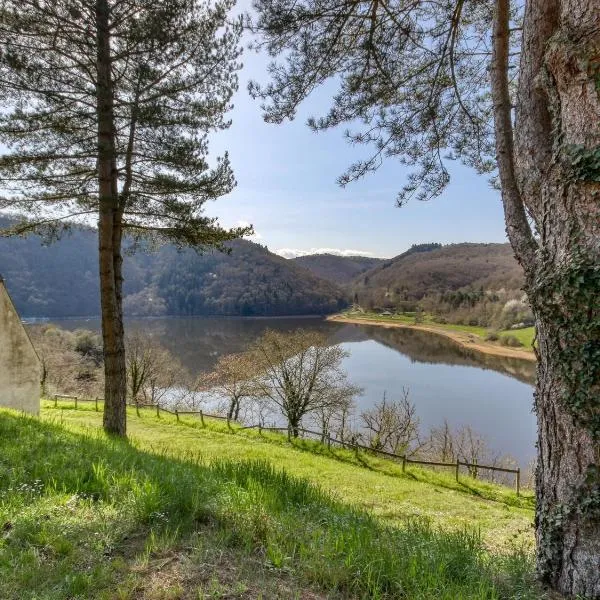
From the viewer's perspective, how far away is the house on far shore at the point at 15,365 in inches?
485

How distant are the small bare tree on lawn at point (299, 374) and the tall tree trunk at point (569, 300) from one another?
17153 mm

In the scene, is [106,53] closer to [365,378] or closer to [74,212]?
[74,212]

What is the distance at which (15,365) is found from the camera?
12.7 m

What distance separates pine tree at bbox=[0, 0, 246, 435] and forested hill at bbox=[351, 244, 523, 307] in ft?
278

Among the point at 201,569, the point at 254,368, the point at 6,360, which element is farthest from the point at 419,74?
the point at 254,368

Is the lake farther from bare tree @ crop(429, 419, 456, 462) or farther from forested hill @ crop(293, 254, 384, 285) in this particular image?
forested hill @ crop(293, 254, 384, 285)

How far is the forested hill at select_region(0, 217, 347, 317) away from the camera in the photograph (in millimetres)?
88938

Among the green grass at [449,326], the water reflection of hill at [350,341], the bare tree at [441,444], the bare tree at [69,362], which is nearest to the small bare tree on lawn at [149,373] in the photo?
the bare tree at [69,362]

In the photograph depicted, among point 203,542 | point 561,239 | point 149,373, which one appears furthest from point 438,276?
point 203,542

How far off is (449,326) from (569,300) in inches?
2940

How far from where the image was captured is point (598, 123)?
7.17ft

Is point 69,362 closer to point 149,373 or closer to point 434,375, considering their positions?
point 149,373

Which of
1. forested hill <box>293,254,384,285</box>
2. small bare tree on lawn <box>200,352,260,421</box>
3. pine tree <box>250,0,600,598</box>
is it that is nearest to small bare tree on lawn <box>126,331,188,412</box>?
small bare tree on lawn <box>200,352,260,421</box>

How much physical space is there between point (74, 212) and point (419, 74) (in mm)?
6720
